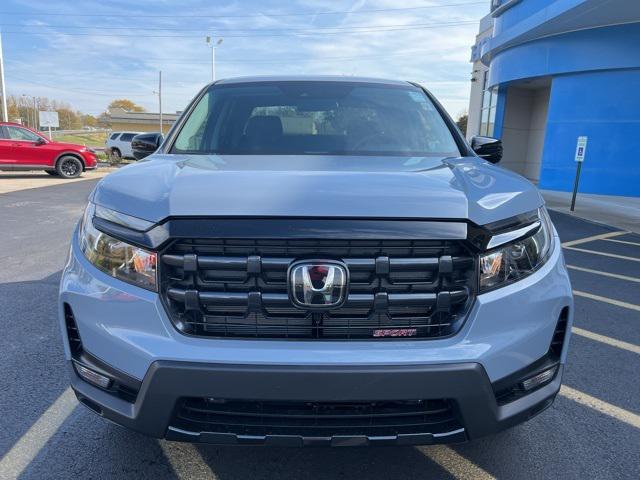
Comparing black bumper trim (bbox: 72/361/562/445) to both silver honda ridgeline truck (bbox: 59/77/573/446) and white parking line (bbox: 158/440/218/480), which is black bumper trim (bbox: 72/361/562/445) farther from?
white parking line (bbox: 158/440/218/480)

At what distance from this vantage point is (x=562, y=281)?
1.91 metres

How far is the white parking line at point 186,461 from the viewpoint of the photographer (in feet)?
7.04

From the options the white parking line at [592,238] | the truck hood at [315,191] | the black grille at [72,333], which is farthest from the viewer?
the white parking line at [592,238]

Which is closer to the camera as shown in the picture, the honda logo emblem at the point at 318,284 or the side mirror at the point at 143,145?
the honda logo emblem at the point at 318,284

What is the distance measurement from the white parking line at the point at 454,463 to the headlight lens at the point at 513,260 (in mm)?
966

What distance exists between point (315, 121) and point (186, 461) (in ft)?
6.41

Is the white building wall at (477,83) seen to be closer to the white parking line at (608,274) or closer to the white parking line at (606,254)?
the white parking line at (606,254)

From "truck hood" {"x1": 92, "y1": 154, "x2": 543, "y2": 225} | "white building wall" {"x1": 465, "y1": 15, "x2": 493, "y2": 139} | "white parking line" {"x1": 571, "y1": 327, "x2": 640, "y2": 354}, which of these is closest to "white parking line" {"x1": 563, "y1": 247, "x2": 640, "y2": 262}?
"white parking line" {"x1": 571, "y1": 327, "x2": 640, "y2": 354}

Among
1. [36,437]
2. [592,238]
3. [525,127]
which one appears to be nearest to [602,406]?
[36,437]

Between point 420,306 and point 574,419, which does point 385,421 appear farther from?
point 574,419

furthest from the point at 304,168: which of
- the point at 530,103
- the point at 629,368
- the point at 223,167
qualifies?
the point at 530,103

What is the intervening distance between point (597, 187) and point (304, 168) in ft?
53.0

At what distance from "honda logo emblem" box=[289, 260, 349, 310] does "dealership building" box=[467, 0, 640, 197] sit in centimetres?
1351

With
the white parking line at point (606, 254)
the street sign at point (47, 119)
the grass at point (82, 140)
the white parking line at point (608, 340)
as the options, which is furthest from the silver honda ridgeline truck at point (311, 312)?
the grass at point (82, 140)
